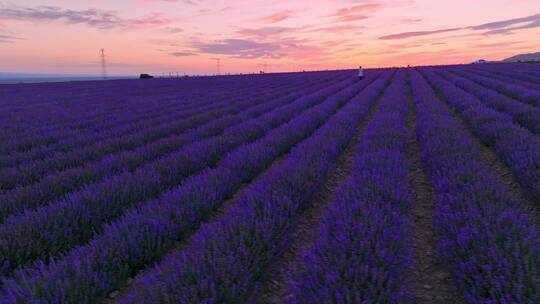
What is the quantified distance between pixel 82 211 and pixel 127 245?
100 centimetres

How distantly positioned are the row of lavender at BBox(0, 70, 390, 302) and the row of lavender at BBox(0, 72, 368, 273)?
0.23 meters

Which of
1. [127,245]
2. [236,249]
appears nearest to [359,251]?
[236,249]

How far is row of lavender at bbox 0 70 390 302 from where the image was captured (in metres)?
1.89

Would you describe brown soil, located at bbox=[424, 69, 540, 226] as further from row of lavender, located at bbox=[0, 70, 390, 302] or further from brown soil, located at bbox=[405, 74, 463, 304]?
row of lavender, located at bbox=[0, 70, 390, 302]

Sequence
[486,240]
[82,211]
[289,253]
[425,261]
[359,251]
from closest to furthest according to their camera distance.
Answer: [359,251], [486,240], [425,261], [289,253], [82,211]

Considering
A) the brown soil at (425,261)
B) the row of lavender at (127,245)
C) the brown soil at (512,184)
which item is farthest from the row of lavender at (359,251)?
the brown soil at (512,184)

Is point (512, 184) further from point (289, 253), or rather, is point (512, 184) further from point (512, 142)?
point (289, 253)

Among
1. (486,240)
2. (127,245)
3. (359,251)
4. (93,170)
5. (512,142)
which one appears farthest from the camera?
(512,142)

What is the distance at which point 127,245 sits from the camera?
2439 mm

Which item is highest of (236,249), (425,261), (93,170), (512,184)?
(93,170)

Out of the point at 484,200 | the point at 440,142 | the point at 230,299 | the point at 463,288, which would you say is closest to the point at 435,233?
the point at 484,200

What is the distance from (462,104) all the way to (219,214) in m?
8.68

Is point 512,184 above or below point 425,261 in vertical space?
above

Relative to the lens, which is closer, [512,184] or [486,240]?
[486,240]
